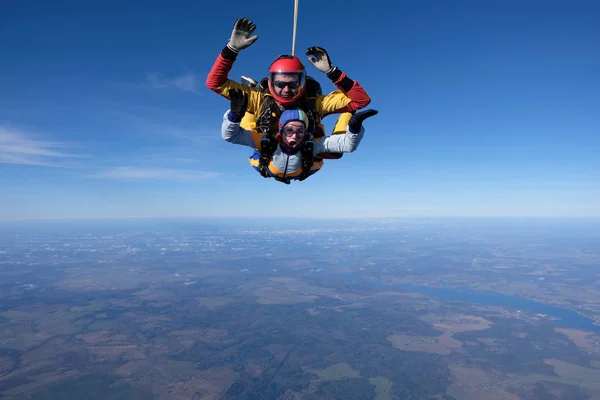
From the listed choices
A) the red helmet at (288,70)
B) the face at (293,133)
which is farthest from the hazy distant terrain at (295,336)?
the red helmet at (288,70)

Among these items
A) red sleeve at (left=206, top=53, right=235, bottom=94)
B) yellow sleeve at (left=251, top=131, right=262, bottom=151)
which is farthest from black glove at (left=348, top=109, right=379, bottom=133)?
red sleeve at (left=206, top=53, right=235, bottom=94)

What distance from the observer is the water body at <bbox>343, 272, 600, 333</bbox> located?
93.8 m

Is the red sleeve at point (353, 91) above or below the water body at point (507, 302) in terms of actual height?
above

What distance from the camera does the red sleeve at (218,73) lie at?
4598 millimetres

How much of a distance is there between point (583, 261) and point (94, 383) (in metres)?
243

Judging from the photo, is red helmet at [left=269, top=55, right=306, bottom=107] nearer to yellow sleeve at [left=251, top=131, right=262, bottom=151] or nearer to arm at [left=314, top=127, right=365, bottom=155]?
yellow sleeve at [left=251, top=131, right=262, bottom=151]

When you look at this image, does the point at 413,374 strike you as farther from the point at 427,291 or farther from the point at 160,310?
the point at 160,310

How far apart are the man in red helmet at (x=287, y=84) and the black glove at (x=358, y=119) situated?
26 centimetres

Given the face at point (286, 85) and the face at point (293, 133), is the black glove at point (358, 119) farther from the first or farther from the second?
the face at point (286, 85)

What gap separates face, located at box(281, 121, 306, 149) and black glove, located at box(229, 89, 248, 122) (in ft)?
2.44

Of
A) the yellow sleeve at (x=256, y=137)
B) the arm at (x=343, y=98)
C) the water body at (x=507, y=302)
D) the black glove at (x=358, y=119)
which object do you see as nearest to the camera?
the arm at (x=343, y=98)

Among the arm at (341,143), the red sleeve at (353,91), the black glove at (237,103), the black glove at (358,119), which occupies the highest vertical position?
the red sleeve at (353,91)

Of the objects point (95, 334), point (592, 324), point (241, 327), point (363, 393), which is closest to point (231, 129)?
point (363, 393)

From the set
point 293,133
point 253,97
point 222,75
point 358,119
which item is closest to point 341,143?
point 358,119
